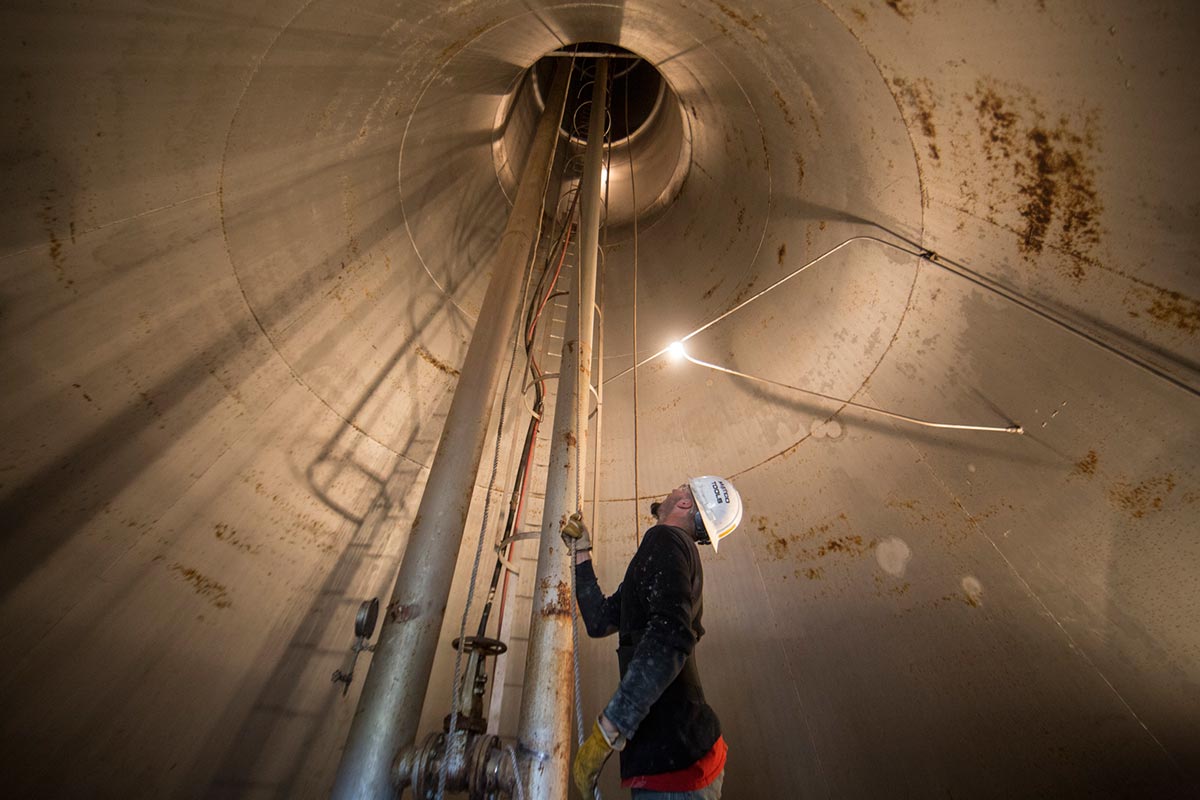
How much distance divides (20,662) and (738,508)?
2533 millimetres

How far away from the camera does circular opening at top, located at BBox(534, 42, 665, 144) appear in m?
4.03

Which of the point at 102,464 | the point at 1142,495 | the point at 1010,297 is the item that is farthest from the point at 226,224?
the point at 1142,495

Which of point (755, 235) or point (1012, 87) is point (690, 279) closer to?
point (755, 235)

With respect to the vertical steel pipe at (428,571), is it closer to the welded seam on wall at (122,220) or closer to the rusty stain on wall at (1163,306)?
the welded seam on wall at (122,220)

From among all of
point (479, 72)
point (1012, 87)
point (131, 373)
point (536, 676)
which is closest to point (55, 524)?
point (131, 373)

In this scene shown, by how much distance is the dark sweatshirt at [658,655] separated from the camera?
4.16ft

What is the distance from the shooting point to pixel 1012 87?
173cm

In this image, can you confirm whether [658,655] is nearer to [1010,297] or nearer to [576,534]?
[576,534]

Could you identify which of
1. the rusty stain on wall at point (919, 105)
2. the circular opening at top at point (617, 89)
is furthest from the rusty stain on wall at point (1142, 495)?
the circular opening at top at point (617, 89)

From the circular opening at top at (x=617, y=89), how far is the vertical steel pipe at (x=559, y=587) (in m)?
2.07

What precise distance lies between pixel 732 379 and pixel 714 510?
1439 millimetres

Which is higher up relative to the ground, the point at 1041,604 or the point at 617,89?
the point at 617,89

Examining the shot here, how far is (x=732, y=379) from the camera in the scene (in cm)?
311

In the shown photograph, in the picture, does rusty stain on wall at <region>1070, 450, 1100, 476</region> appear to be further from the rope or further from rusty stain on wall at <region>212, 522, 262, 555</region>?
rusty stain on wall at <region>212, 522, 262, 555</region>
